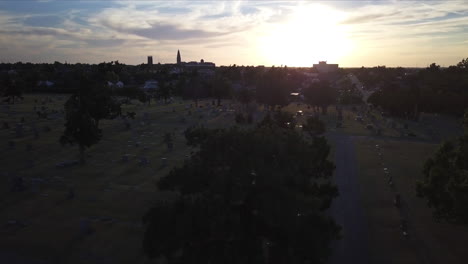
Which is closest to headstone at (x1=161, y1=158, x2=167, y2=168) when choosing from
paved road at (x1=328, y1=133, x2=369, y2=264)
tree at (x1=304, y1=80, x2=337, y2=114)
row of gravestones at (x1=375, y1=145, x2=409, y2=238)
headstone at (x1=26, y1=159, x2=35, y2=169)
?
headstone at (x1=26, y1=159, x2=35, y2=169)

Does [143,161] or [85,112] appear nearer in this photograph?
[143,161]

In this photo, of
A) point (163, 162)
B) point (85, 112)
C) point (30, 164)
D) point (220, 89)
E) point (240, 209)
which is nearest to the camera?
point (240, 209)

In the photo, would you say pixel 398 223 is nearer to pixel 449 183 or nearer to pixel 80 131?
pixel 449 183

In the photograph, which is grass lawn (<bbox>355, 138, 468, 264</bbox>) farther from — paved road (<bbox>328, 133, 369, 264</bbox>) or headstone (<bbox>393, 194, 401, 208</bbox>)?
paved road (<bbox>328, 133, 369, 264</bbox>)

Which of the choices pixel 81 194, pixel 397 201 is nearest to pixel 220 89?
pixel 81 194

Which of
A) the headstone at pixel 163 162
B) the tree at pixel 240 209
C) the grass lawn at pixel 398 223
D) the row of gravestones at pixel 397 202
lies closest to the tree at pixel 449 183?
the grass lawn at pixel 398 223

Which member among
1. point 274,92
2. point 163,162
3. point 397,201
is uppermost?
point 274,92

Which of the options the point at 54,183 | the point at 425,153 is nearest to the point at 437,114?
the point at 425,153

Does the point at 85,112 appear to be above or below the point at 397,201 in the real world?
above
